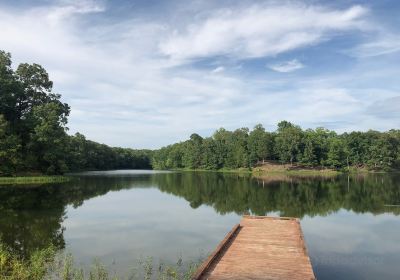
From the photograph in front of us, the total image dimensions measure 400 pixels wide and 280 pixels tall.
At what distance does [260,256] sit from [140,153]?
584 feet

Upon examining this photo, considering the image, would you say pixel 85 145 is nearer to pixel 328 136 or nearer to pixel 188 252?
pixel 328 136

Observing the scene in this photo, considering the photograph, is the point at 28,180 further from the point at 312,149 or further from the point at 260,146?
the point at 312,149

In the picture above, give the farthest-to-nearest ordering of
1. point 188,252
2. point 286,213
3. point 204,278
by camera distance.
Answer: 1. point 286,213
2. point 188,252
3. point 204,278

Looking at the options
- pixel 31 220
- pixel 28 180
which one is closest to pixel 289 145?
pixel 28 180

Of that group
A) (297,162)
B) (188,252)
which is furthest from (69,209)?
(297,162)

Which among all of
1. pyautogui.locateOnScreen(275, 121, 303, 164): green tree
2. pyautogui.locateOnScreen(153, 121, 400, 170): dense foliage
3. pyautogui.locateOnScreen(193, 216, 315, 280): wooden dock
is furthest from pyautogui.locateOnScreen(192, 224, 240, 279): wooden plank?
pyautogui.locateOnScreen(153, 121, 400, 170): dense foliage

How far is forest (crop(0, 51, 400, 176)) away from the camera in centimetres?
6244

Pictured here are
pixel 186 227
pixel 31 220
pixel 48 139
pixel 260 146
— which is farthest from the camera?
pixel 260 146

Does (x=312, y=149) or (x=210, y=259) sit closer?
(x=210, y=259)

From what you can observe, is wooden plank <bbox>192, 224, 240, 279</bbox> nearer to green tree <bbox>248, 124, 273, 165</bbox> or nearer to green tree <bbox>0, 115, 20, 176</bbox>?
green tree <bbox>0, 115, 20, 176</bbox>

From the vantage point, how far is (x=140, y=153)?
18788cm

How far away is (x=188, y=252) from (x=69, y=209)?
17.4 m

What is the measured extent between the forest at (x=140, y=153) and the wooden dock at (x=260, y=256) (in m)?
49.7

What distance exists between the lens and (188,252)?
16594 millimetres
